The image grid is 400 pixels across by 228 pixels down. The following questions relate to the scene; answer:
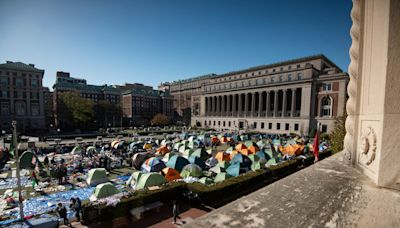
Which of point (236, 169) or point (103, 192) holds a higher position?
point (236, 169)

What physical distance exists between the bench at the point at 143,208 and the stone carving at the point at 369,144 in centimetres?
1202

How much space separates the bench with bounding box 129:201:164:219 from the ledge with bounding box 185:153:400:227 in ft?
36.8

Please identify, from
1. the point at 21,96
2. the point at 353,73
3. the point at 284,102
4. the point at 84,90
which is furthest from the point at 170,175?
the point at 84,90

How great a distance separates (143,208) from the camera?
12141mm

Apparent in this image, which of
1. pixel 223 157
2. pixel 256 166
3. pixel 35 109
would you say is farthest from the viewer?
pixel 35 109

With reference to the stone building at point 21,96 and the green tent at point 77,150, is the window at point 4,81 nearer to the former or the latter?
Result: the stone building at point 21,96

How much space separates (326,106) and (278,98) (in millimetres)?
15396

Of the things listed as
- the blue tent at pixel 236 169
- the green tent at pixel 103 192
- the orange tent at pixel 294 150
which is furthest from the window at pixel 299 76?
the green tent at pixel 103 192

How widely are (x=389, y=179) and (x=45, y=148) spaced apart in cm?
4274

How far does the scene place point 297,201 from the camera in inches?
100

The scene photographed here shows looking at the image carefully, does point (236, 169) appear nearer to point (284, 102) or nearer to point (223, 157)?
point (223, 157)

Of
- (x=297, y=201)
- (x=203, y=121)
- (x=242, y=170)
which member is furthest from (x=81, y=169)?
(x=203, y=121)

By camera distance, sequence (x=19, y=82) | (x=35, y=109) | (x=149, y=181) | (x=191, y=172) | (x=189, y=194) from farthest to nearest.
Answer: (x=35, y=109) < (x=19, y=82) < (x=191, y=172) < (x=149, y=181) < (x=189, y=194)

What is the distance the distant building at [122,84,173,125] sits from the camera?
100188 mm
